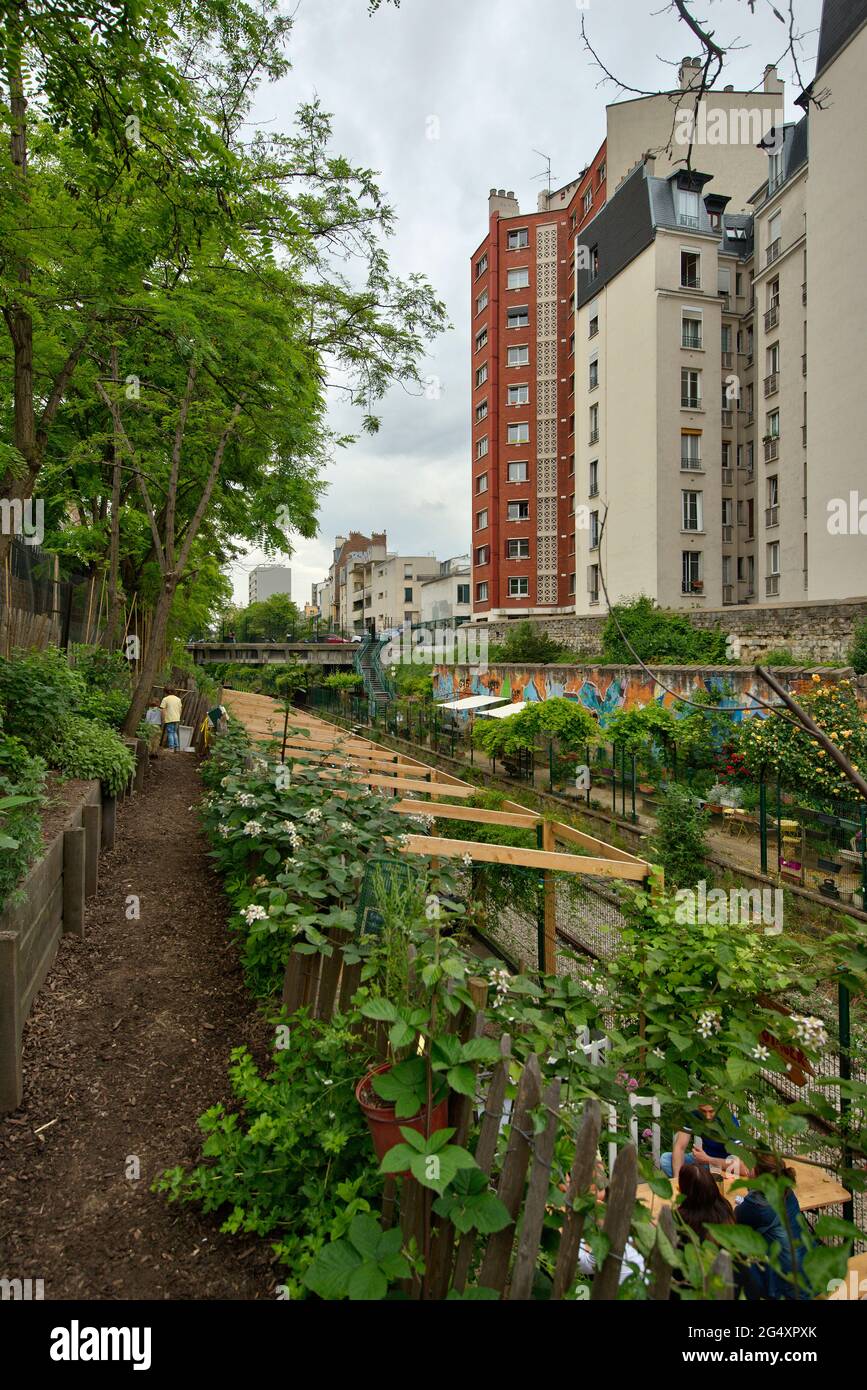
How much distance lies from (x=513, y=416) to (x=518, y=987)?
1910 inches

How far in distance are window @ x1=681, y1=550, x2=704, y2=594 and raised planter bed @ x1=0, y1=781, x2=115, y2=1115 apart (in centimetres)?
3064

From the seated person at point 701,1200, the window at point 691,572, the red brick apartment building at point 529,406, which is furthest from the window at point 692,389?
the seated person at point 701,1200

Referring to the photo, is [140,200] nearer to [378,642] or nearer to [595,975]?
[595,975]

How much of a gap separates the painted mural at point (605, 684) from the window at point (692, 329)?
17324 millimetres

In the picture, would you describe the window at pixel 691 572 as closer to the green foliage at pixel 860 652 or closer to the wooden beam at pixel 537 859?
the green foliage at pixel 860 652

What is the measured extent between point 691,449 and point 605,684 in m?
15.6

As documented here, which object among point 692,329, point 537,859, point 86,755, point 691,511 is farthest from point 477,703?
point 537,859

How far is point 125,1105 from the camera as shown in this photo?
3.78 m

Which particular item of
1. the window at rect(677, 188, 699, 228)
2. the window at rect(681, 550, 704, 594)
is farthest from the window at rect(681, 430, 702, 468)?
the window at rect(677, 188, 699, 228)

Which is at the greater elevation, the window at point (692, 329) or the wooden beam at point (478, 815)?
the window at point (692, 329)

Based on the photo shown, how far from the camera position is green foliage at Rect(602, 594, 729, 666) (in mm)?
24359

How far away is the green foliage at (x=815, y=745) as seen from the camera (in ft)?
44.7

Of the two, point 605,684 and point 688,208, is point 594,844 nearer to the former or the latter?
point 605,684

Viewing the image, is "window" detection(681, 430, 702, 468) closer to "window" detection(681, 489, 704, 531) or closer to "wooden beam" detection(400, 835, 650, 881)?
"window" detection(681, 489, 704, 531)
